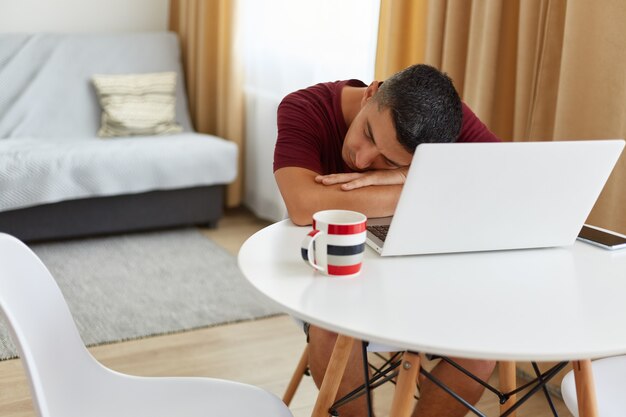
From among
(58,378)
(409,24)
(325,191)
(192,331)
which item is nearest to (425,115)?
(325,191)

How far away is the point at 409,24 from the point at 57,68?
2127 mm

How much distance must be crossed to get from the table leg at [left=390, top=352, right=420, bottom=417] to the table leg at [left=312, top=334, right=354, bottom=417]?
0.20m

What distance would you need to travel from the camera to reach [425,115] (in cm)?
157

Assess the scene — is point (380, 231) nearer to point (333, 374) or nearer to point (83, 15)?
point (333, 374)

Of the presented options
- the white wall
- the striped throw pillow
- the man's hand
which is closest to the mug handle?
the man's hand

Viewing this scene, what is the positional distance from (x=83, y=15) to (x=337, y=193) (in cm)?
331

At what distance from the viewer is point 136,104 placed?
13.2 feet

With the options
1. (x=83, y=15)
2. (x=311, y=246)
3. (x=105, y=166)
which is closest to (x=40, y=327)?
(x=311, y=246)

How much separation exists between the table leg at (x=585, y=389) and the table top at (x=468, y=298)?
15 cm

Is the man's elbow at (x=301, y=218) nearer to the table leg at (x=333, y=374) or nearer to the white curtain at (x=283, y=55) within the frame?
the table leg at (x=333, y=374)

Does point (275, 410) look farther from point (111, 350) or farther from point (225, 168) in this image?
point (225, 168)

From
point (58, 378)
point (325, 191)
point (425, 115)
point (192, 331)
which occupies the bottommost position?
point (192, 331)

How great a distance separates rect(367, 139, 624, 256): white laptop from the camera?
4.18ft

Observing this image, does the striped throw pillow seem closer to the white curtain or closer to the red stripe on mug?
the white curtain
